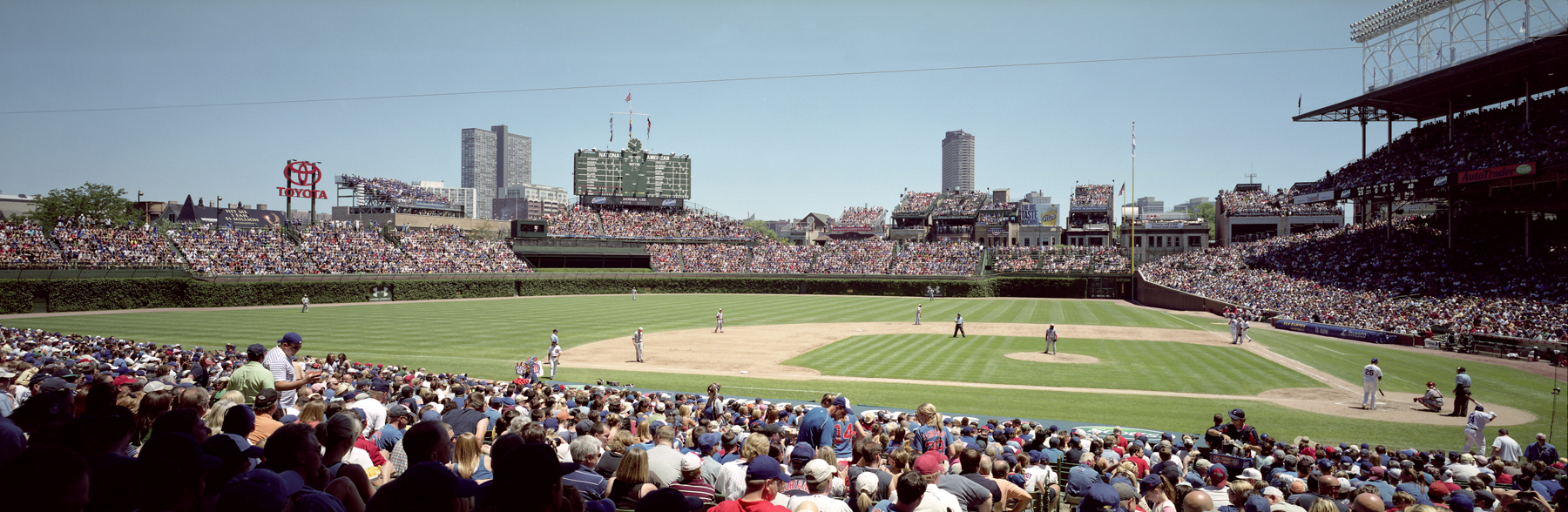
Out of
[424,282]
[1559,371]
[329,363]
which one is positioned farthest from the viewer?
[424,282]

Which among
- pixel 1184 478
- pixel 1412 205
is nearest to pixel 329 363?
pixel 1184 478

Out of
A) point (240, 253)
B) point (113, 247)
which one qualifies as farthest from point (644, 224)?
point (113, 247)

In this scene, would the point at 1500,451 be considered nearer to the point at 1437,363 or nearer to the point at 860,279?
the point at 1437,363

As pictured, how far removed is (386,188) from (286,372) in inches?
3765

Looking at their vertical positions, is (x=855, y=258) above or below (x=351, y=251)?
above

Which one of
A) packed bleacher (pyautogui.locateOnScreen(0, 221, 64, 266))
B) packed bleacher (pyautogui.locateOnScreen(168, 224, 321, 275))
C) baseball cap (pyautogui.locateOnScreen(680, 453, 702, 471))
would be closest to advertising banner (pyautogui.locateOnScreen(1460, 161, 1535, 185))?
baseball cap (pyautogui.locateOnScreen(680, 453, 702, 471))

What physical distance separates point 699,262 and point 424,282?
3014 centimetres

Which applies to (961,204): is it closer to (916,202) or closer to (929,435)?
(916,202)

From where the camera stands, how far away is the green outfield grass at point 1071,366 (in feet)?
73.2

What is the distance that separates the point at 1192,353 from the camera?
2828 centimetres

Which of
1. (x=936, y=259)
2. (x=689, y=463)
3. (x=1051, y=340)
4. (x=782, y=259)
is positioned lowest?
(x=1051, y=340)

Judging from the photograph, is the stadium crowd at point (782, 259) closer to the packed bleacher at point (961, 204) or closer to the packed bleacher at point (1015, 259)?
the packed bleacher at point (1015, 259)

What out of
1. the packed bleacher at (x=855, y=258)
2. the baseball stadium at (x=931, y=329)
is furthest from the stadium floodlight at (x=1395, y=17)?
the packed bleacher at (x=855, y=258)

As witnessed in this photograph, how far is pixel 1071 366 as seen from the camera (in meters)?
25.7
